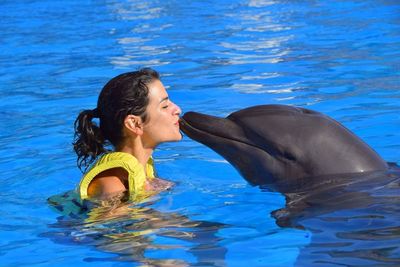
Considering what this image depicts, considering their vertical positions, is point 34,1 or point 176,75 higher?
point 34,1

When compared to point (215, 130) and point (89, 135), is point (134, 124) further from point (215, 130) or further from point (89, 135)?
point (215, 130)

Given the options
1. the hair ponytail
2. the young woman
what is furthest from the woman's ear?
the hair ponytail

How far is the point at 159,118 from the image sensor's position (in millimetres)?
6203

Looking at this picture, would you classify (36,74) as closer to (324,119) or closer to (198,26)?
(198,26)

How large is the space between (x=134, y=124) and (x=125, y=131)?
0.35 ft

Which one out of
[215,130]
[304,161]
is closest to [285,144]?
[304,161]

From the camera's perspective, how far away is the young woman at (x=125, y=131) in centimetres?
601

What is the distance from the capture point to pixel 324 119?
228 inches

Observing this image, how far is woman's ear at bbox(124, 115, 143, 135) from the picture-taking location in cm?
614

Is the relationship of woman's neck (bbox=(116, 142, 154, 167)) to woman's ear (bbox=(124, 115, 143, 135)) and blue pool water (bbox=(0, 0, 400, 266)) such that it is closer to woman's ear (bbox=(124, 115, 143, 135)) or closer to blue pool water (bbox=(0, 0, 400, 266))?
woman's ear (bbox=(124, 115, 143, 135))

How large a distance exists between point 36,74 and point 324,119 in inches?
261

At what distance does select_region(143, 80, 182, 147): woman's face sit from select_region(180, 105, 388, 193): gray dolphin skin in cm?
23

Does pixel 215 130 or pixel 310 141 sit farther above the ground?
pixel 215 130

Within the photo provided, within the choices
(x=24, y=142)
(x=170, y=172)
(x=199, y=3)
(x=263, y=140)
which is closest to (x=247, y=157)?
(x=263, y=140)
